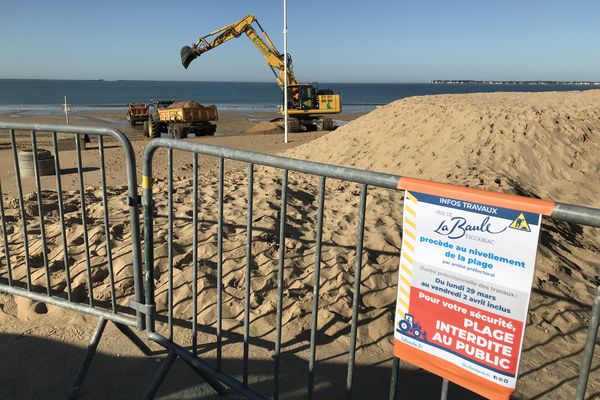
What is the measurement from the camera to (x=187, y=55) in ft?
75.6

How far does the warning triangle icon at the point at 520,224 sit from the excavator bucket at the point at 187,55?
23.2m

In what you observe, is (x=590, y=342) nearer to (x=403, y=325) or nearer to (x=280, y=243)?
(x=403, y=325)

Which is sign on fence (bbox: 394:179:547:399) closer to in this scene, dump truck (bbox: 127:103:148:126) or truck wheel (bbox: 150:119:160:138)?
truck wheel (bbox: 150:119:160:138)

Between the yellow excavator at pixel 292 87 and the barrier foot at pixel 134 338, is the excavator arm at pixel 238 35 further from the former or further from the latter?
the barrier foot at pixel 134 338

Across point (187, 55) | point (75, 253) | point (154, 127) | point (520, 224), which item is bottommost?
point (154, 127)

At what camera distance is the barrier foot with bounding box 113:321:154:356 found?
11.5 ft

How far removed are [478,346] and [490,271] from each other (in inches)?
13.1

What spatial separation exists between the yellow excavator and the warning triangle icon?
23.1m

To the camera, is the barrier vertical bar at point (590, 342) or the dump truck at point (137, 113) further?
the dump truck at point (137, 113)

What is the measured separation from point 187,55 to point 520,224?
23.2 meters

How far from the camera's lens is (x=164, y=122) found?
25453 mm

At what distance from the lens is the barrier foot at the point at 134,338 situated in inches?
137

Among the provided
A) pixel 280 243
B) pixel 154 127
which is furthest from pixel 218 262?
pixel 154 127

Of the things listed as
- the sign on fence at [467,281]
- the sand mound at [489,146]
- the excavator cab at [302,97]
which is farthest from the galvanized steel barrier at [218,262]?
the excavator cab at [302,97]
